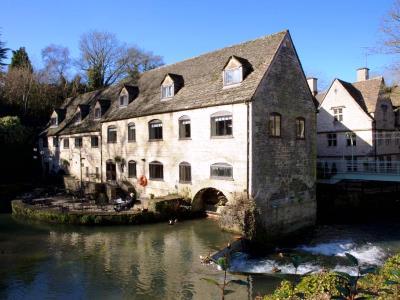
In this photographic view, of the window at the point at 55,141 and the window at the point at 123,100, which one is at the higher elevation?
the window at the point at 123,100

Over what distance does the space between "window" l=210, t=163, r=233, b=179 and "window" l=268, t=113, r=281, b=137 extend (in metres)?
3.11

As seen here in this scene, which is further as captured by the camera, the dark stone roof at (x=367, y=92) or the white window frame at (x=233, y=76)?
the dark stone roof at (x=367, y=92)

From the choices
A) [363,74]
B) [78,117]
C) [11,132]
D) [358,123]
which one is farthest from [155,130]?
[363,74]

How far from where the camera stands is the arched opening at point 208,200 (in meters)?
23.7

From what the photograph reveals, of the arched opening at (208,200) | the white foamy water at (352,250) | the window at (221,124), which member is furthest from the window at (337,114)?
the white foamy water at (352,250)

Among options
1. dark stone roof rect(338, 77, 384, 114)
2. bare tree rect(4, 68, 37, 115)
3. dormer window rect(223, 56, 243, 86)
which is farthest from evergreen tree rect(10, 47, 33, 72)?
dark stone roof rect(338, 77, 384, 114)

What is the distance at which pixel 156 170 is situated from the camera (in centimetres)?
2662

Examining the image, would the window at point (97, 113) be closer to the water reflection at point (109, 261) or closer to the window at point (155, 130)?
the window at point (155, 130)

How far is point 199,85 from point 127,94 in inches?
345

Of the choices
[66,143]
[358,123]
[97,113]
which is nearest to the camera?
[358,123]

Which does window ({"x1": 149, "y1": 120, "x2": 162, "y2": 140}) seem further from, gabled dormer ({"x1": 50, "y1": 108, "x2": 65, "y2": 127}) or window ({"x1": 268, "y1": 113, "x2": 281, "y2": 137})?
gabled dormer ({"x1": 50, "y1": 108, "x2": 65, "y2": 127})

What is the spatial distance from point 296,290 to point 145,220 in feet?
51.9

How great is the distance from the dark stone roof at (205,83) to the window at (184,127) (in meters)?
0.74

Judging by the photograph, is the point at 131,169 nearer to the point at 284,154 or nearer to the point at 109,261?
the point at 284,154
